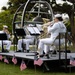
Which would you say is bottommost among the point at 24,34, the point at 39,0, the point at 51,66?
the point at 51,66

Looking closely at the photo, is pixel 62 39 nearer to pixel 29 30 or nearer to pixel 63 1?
pixel 29 30

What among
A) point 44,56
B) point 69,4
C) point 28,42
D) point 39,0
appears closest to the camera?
point 44,56

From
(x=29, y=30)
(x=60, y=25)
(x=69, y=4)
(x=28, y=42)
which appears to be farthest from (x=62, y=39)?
(x=69, y=4)

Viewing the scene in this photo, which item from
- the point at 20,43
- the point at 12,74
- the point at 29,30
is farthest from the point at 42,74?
the point at 20,43

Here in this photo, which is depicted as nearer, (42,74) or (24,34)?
(42,74)

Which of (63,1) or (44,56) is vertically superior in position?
(63,1)

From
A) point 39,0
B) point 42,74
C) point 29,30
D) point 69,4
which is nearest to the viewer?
point 42,74

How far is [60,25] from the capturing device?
9.23 meters

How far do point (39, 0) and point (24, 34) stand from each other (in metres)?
3.24

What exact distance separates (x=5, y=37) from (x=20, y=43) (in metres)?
1.21

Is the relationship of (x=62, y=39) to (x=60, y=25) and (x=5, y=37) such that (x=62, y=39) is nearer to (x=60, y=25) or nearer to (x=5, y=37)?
(x=60, y=25)

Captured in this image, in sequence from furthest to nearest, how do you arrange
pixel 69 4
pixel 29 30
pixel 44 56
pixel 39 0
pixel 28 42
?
pixel 69 4 < pixel 39 0 < pixel 28 42 < pixel 29 30 < pixel 44 56

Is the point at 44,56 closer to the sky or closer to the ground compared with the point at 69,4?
closer to the ground

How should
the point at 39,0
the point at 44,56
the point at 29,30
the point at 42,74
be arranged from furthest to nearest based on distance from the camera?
1. the point at 39,0
2. the point at 29,30
3. the point at 44,56
4. the point at 42,74
